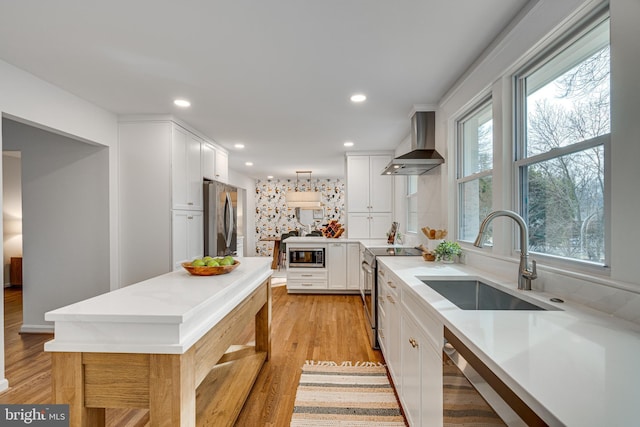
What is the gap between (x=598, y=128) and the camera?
1301 millimetres

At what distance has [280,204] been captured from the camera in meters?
8.99

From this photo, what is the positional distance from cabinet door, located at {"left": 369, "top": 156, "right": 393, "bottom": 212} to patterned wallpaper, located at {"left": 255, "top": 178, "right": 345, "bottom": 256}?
3380 millimetres

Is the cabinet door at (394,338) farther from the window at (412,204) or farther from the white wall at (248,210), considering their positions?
the white wall at (248,210)

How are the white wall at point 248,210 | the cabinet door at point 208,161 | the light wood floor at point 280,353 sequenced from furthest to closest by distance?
the white wall at point 248,210, the cabinet door at point 208,161, the light wood floor at point 280,353

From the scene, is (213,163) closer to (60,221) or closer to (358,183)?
(60,221)

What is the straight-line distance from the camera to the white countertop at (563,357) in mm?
588

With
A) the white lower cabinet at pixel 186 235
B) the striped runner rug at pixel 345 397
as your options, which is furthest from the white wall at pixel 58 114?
the striped runner rug at pixel 345 397

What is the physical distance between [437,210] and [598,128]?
1910 mm

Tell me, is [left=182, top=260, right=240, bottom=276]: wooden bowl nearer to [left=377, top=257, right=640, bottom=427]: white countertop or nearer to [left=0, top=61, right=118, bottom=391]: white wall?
[left=377, top=257, right=640, bottom=427]: white countertop

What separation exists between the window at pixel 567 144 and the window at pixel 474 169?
0.42m

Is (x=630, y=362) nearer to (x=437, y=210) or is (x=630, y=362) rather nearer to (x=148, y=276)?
(x=437, y=210)

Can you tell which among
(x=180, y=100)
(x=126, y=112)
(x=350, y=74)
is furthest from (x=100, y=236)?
(x=350, y=74)

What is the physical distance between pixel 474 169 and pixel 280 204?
22.5 feet

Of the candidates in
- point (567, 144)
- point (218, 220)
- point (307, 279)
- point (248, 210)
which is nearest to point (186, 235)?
point (218, 220)
